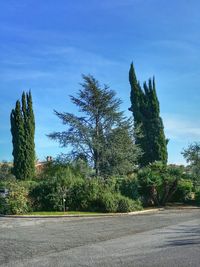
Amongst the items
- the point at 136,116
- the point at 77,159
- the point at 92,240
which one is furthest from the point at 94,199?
the point at 136,116

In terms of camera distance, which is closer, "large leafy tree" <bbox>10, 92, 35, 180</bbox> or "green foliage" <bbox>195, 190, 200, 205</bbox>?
"green foliage" <bbox>195, 190, 200, 205</bbox>

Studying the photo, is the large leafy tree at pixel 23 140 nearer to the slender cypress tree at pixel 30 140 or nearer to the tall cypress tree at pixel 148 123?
the slender cypress tree at pixel 30 140

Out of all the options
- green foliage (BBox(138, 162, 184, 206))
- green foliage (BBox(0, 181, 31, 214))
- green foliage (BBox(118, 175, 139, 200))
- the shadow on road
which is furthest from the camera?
green foliage (BBox(138, 162, 184, 206))

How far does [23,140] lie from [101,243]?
3185 cm

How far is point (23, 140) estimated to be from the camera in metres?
44.1

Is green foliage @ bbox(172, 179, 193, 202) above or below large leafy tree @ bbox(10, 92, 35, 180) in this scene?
below

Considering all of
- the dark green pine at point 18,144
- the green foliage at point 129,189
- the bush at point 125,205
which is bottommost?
the bush at point 125,205

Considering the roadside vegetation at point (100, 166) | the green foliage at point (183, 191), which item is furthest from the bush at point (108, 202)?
the green foliage at point (183, 191)

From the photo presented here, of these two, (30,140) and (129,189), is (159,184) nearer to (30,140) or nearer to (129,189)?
(129,189)

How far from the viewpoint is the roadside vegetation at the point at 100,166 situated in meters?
25.6

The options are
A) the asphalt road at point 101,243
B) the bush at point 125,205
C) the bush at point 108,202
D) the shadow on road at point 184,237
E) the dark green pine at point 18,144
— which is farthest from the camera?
the dark green pine at point 18,144

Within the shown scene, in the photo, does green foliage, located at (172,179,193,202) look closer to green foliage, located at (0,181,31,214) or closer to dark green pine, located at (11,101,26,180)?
green foliage, located at (0,181,31,214)

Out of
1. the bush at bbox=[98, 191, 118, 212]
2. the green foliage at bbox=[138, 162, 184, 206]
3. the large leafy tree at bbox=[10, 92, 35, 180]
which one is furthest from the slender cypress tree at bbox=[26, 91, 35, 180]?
the bush at bbox=[98, 191, 118, 212]

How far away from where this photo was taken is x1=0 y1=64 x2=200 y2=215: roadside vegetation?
25609 millimetres
